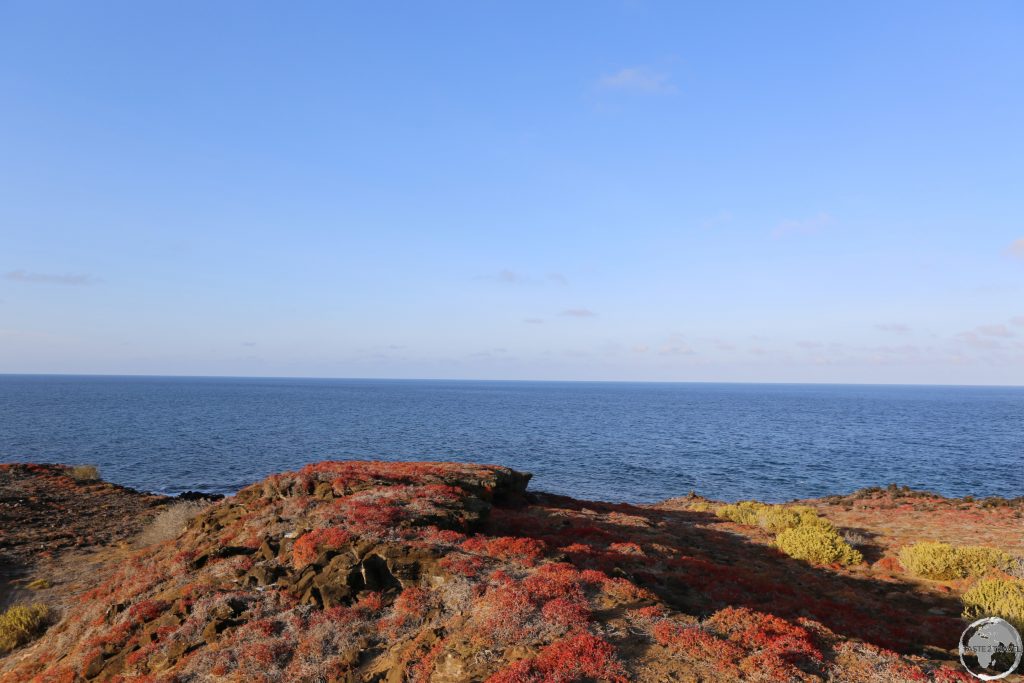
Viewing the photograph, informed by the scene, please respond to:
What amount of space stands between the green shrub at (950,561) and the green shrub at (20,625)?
103 feet

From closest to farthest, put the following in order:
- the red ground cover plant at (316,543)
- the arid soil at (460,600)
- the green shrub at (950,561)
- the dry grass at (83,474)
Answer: the arid soil at (460,600), the red ground cover plant at (316,543), the green shrub at (950,561), the dry grass at (83,474)

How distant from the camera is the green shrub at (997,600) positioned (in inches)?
561

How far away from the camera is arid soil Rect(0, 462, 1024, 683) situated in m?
10.5

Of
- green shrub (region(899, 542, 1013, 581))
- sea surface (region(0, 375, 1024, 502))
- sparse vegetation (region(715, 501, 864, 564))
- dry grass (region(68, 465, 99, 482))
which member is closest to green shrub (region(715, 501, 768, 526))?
sparse vegetation (region(715, 501, 864, 564))

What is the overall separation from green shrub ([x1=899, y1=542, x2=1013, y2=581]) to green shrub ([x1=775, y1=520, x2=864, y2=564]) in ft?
6.42

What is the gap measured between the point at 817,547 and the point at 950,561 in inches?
170

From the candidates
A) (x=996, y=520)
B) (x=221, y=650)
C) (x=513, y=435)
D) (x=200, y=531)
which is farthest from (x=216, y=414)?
(x=996, y=520)

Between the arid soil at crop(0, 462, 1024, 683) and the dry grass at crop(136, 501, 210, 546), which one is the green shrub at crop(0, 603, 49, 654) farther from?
the dry grass at crop(136, 501, 210, 546)

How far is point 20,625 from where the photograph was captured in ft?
55.0

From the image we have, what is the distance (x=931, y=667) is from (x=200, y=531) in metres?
24.2

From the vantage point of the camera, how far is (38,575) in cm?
2262

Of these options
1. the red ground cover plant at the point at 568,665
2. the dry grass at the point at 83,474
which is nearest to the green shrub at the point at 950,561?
the red ground cover plant at the point at 568,665

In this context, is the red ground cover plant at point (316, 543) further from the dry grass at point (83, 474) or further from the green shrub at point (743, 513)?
the dry grass at point (83, 474)

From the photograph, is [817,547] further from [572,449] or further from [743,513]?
[572,449]
